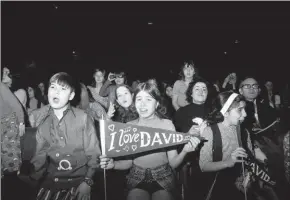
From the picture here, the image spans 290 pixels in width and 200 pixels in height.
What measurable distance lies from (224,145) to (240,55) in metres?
11.5

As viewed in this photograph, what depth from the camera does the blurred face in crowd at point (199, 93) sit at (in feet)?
12.8

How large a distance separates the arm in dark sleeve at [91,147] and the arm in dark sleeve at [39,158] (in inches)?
14.9

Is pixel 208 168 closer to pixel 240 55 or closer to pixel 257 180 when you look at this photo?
pixel 257 180

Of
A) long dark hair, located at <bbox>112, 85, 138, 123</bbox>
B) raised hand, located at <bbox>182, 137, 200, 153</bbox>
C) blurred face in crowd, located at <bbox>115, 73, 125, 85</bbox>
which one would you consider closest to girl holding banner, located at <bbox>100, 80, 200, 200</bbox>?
raised hand, located at <bbox>182, 137, 200, 153</bbox>

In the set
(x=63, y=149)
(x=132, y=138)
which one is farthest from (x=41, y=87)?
(x=132, y=138)

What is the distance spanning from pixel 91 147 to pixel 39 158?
1.61 feet

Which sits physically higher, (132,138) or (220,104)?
(220,104)

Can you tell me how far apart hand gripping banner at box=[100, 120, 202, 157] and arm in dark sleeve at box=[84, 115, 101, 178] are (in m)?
0.08

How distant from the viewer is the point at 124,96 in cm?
385

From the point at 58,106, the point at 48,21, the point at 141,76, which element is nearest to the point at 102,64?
the point at 141,76

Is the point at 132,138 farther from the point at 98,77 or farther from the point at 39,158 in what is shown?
the point at 98,77

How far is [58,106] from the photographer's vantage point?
293cm

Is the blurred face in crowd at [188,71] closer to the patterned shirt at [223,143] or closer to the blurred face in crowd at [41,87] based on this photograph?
the patterned shirt at [223,143]

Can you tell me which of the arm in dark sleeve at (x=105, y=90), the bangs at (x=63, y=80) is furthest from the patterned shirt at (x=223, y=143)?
the arm in dark sleeve at (x=105, y=90)
